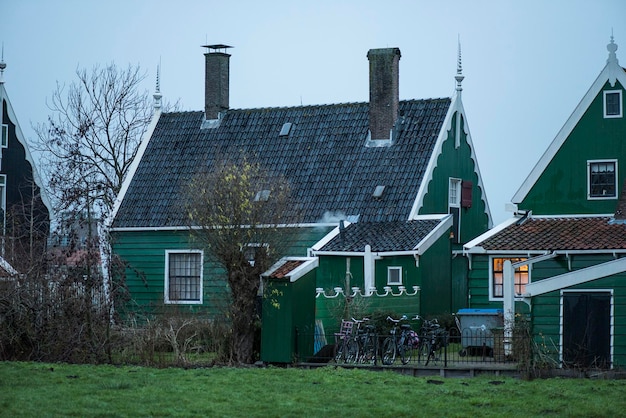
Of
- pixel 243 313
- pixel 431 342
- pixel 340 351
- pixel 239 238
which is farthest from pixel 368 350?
pixel 239 238

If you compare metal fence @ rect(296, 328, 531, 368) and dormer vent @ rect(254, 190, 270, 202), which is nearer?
metal fence @ rect(296, 328, 531, 368)

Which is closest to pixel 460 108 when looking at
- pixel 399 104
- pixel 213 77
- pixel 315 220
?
pixel 399 104

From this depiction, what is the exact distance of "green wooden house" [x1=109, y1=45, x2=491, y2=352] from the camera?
35156 mm

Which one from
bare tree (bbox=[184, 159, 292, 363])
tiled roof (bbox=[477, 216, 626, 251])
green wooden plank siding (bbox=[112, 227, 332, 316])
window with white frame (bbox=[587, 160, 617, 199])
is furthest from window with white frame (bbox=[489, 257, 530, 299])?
green wooden plank siding (bbox=[112, 227, 332, 316])

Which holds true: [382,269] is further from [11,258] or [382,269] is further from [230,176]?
[11,258]

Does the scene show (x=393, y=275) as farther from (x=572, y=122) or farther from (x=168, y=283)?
(x=168, y=283)

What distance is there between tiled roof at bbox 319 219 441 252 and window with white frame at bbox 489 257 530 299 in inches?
89.3

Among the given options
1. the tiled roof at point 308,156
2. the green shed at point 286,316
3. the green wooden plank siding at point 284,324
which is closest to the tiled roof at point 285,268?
the green shed at point 286,316

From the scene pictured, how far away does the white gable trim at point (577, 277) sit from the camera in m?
26.8

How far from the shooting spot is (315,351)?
29.6m

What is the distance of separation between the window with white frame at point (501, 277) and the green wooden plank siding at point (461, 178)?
374cm

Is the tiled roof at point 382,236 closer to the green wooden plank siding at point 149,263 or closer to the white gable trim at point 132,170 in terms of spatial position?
the green wooden plank siding at point 149,263

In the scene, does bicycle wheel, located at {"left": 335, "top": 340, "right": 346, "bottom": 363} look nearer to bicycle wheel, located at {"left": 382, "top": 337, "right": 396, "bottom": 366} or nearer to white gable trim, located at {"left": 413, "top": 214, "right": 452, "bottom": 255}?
bicycle wheel, located at {"left": 382, "top": 337, "right": 396, "bottom": 366}

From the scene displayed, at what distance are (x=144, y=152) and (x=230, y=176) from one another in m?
13.8
